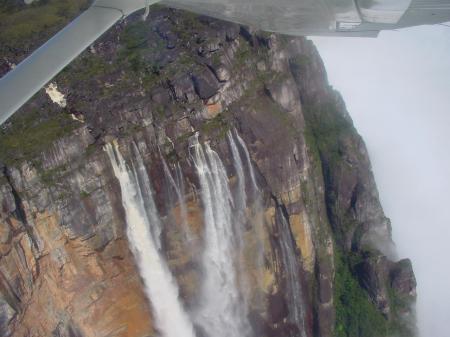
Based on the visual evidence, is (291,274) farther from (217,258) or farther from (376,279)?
(376,279)

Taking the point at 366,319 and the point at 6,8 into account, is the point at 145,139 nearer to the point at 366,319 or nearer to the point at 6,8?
the point at 6,8

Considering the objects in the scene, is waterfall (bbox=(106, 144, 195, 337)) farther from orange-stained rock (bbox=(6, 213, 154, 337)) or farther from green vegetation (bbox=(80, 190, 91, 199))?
green vegetation (bbox=(80, 190, 91, 199))

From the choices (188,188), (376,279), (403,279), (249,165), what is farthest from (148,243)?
(403,279)

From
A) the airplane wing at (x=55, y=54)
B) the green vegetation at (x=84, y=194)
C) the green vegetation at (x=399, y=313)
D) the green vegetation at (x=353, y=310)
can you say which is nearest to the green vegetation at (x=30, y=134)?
the green vegetation at (x=84, y=194)

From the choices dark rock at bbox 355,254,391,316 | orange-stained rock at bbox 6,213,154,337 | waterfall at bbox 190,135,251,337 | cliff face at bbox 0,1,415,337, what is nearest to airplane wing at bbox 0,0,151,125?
cliff face at bbox 0,1,415,337

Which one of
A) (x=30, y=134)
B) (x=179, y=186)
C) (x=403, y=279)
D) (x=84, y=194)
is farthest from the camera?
(x=403, y=279)

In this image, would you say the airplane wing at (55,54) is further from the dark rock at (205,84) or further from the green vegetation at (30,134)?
the dark rock at (205,84)

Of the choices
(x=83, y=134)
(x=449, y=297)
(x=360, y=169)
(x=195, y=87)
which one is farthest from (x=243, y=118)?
(x=449, y=297)
